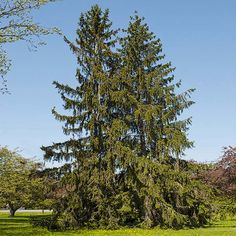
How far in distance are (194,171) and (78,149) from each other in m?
8.94

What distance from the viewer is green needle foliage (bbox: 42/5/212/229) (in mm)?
28688

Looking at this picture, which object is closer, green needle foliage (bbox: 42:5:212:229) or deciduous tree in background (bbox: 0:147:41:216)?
green needle foliage (bbox: 42:5:212:229)

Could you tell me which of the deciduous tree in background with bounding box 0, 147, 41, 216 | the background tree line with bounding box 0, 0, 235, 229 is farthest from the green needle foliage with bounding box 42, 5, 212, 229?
the deciduous tree in background with bounding box 0, 147, 41, 216

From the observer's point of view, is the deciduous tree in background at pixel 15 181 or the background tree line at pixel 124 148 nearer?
the background tree line at pixel 124 148

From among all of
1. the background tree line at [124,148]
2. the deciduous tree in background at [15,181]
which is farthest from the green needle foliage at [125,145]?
the deciduous tree in background at [15,181]

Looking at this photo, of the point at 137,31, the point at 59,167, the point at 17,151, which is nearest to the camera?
the point at 59,167

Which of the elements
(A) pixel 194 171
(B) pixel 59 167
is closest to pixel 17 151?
(B) pixel 59 167

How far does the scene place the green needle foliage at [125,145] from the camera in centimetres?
2869

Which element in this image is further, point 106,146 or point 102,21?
point 102,21

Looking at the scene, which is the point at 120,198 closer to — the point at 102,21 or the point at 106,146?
the point at 106,146

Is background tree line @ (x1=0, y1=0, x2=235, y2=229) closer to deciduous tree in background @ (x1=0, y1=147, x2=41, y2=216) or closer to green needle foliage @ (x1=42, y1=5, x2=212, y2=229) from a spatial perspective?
green needle foliage @ (x1=42, y1=5, x2=212, y2=229)

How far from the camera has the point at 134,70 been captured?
1246 inches

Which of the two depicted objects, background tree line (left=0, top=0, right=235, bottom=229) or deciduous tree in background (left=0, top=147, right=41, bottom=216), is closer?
background tree line (left=0, top=0, right=235, bottom=229)

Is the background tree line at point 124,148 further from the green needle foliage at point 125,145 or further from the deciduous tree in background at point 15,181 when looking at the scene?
the deciduous tree in background at point 15,181
